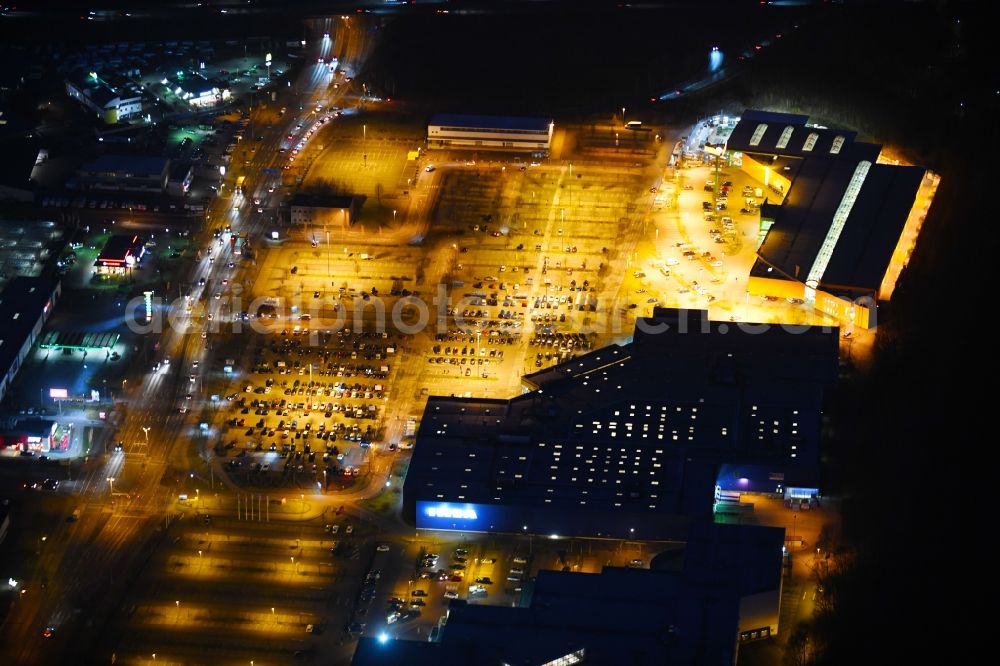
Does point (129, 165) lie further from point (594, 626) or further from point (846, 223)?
point (594, 626)

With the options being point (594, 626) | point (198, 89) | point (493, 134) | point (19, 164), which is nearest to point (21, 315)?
point (19, 164)

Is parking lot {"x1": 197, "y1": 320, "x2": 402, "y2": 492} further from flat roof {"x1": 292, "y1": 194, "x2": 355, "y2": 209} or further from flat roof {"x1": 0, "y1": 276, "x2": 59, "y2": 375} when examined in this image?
flat roof {"x1": 292, "y1": 194, "x2": 355, "y2": 209}

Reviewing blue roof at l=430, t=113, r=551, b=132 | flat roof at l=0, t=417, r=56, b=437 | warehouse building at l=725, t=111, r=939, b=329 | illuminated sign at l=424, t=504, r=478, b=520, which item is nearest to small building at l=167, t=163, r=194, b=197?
blue roof at l=430, t=113, r=551, b=132

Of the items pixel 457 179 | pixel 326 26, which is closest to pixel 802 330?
pixel 457 179

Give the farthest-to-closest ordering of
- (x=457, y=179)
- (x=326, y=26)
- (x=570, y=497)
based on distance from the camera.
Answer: (x=326, y=26)
(x=457, y=179)
(x=570, y=497)

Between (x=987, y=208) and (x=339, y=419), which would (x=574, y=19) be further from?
(x=339, y=419)

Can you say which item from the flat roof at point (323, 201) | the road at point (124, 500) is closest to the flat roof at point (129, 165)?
the road at point (124, 500)

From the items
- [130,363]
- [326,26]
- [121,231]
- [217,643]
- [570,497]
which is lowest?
[217,643]

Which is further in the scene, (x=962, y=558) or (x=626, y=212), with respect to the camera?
(x=626, y=212)

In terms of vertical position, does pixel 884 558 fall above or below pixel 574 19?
below
